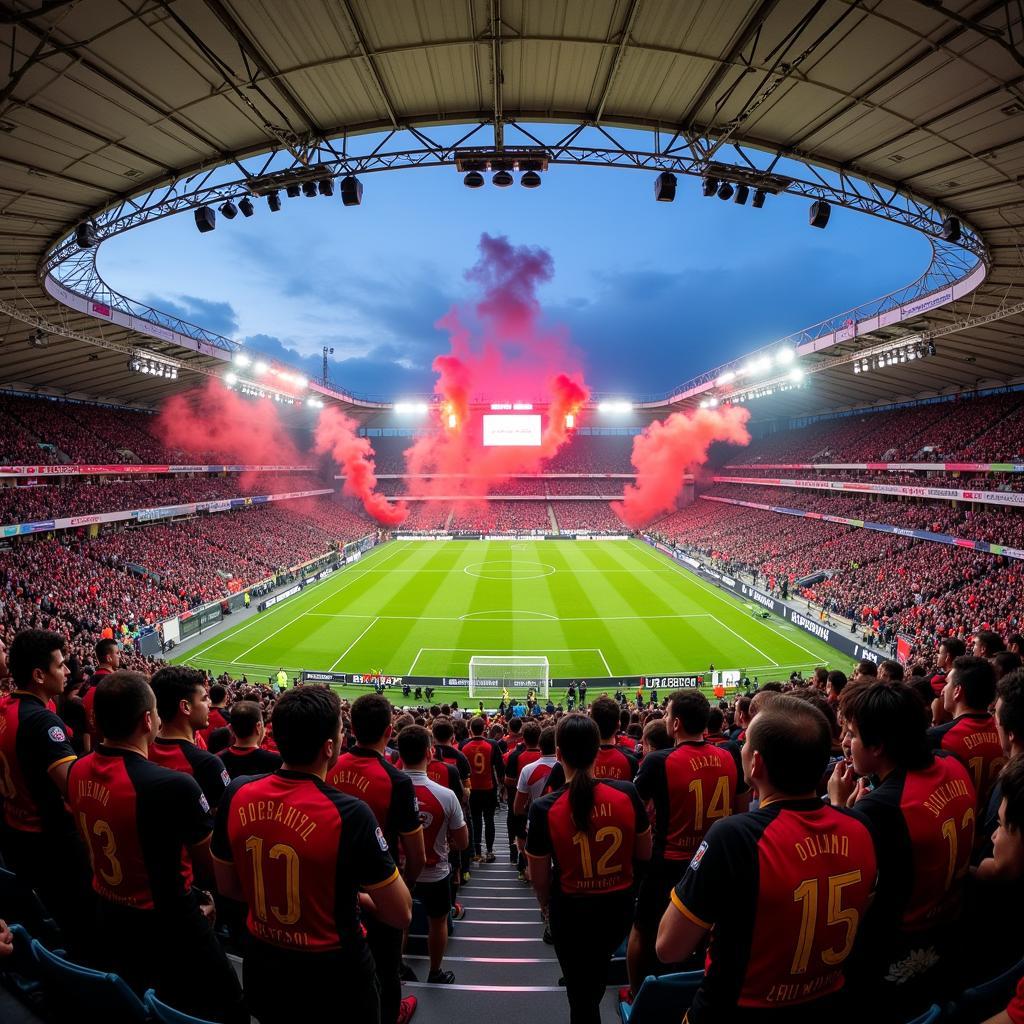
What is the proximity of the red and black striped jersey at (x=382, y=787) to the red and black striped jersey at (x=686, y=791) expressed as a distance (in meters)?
1.60

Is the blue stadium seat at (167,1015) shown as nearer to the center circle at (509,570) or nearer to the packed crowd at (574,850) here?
the packed crowd at (574,850)

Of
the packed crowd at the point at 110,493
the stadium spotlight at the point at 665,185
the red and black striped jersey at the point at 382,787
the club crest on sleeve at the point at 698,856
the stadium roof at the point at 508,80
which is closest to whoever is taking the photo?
the club crest on sleeve at the point at 698,856

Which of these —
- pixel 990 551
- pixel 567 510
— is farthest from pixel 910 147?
pixel 567 510

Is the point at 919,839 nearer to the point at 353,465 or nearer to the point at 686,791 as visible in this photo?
the point at 686,791

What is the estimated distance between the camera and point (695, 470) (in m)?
71.8

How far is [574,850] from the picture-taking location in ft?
11.4

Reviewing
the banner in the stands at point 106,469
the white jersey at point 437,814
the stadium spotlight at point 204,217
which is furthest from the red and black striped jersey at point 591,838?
the banner in the stands at point 106,469

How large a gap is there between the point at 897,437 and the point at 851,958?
46418 millimetres

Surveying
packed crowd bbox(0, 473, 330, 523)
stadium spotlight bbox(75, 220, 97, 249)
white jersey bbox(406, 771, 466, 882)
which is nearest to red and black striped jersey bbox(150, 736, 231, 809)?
white jersey bbox(406, 771, 466, 882)

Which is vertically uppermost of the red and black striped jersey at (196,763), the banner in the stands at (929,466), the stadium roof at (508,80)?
the stadium roof at (508,80)

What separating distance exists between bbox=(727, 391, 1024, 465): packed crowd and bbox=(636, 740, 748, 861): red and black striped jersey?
33544 millimetres

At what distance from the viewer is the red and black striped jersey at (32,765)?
3906 millimetres

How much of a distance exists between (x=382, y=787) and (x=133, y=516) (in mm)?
38368

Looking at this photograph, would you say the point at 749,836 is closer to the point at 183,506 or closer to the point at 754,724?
the point at 754,724
